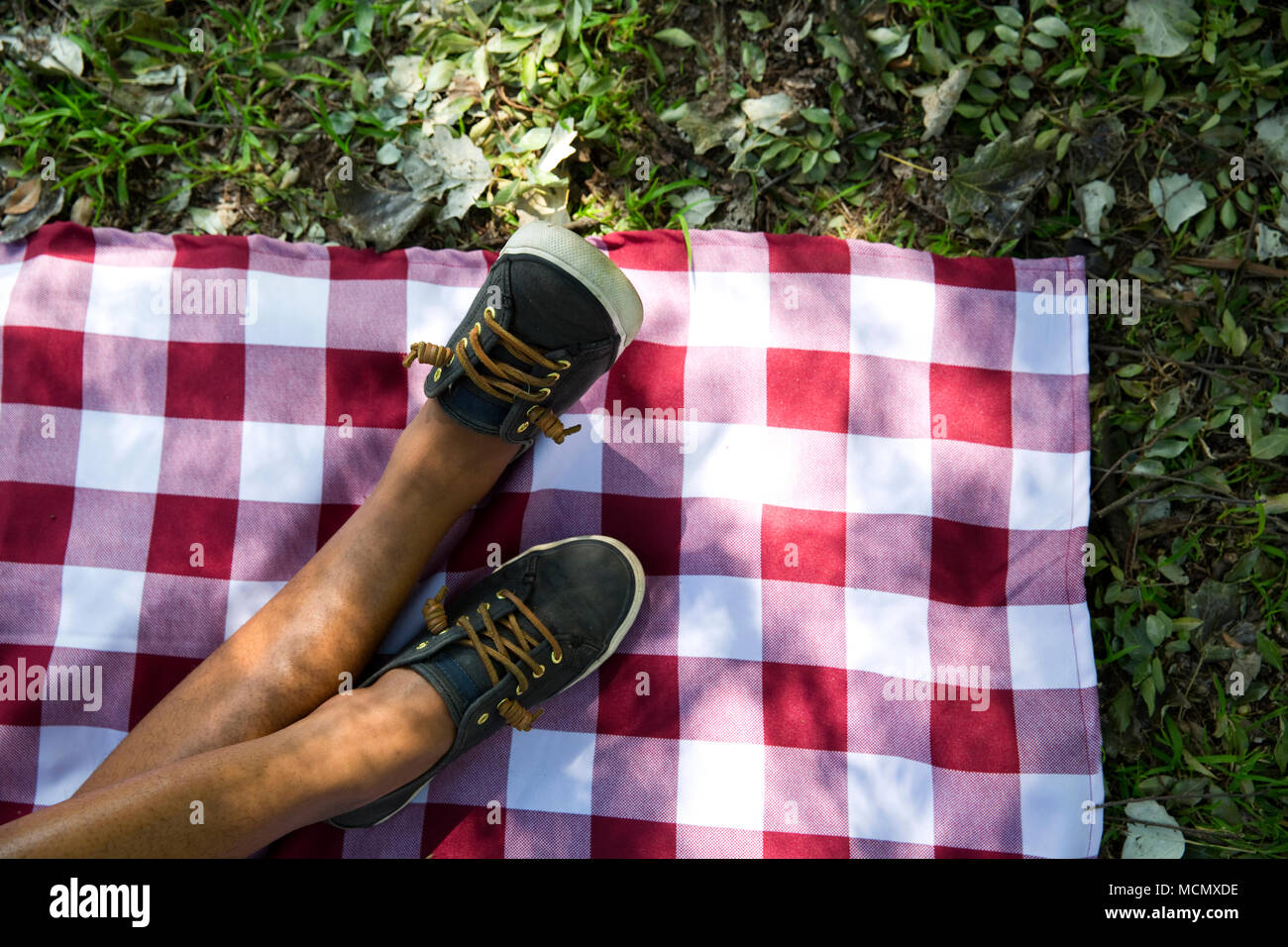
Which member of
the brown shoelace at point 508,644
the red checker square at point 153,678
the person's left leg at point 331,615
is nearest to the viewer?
the person's left leg at point 331,615

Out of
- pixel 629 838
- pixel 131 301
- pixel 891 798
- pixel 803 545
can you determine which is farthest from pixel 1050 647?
pixel 131 301

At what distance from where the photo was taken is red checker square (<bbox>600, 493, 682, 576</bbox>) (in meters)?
2.15

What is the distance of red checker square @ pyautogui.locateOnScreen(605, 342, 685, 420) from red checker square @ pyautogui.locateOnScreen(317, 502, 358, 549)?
685 millimetres

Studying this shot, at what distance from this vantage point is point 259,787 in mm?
1695

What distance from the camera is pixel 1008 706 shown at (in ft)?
6.95

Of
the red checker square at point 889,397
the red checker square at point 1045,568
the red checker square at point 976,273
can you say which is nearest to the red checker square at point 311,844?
the red checker square at point 889,397

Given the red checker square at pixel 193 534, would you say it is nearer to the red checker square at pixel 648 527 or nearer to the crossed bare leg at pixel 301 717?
the crossed bare leg at pixel 301 717

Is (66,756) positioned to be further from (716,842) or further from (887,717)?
(887,717)

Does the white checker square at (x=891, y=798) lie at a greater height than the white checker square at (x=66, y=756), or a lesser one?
lesser

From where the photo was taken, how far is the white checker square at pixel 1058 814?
2070mm

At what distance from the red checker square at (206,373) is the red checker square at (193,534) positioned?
24 centimetres
